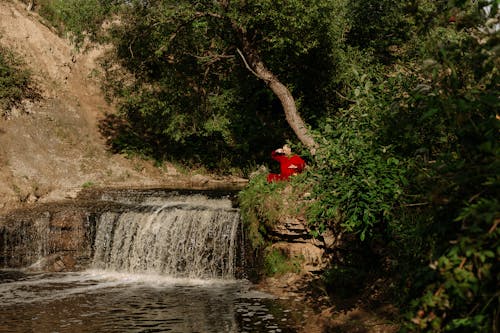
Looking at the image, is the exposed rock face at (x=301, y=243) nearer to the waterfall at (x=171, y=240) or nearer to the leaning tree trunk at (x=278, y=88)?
the waterfall at (x=171, y=240)

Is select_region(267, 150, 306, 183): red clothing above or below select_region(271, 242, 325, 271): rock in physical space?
above

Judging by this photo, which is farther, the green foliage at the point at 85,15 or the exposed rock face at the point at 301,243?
the green foliage at the point at 85,15

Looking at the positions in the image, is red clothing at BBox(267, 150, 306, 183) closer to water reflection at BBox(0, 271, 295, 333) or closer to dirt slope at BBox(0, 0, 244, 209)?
water reflection at BBox(0, 271, 295, 333)

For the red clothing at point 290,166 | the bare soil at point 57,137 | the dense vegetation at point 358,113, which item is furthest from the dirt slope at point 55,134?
the red clothing at point 290,166

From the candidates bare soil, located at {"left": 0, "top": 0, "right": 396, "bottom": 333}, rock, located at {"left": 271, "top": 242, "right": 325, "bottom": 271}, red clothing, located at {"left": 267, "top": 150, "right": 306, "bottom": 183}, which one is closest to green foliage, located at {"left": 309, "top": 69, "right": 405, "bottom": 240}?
rock, located at {"left": 271, "top": 242, "right": 325, "bottom": 271}

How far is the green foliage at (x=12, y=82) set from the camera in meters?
26.3

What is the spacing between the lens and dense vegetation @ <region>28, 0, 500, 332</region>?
4387 mm

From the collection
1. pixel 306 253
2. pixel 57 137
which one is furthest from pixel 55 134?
pixel 306 253

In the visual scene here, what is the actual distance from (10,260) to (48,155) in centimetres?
850

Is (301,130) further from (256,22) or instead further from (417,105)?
(417,105)

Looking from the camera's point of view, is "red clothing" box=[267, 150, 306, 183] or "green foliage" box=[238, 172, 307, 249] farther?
"red clothing" box=[267, 150, 306, 183]

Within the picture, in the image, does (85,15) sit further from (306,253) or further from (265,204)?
(306,253)

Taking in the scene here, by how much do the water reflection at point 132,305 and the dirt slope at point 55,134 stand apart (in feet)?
19.6

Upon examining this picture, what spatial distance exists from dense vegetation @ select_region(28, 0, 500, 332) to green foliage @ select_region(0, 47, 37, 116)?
4052 millimetres
